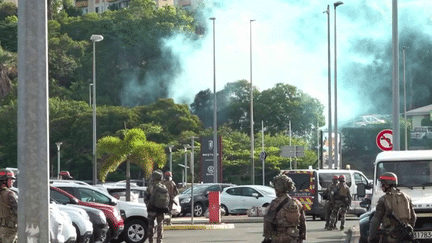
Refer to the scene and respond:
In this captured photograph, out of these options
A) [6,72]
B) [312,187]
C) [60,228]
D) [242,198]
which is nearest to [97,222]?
[60,228]

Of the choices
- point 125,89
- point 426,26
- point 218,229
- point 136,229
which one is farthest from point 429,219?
point 125,89

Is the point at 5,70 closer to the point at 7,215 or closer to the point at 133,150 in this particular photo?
the point at 133,150

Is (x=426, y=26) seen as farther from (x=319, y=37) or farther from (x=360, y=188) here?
(x=360, y=188)

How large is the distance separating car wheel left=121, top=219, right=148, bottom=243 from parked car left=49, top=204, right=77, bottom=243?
5.93 m

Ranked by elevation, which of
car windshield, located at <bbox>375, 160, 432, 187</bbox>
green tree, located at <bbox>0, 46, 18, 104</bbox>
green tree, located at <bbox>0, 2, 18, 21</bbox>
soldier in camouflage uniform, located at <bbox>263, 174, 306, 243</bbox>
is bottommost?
soldier in camouflage uniform, located at <bbox>263, 174, 306, 243</bbox>

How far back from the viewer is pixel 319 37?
4218 inches

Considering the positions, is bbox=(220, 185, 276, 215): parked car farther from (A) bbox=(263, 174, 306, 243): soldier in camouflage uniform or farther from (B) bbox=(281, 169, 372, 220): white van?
(A) bbox=(263, 174, 306, 243): soldier in camouflage uniform

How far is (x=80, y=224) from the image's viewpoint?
21.0m

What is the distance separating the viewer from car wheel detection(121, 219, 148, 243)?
83.8ft

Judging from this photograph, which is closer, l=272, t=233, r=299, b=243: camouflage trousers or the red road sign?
l=272, t=233, r=299, b=243: camouflage trousers

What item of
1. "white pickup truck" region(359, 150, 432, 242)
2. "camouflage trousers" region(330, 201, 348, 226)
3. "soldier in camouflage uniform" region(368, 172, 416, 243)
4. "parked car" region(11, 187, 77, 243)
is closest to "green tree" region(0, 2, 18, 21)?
"camouflage trousers" region(330, 201, 348, 226)

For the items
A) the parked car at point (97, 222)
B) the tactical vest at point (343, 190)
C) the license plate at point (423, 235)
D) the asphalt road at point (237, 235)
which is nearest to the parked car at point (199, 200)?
the asphalt road at point (237, 235)

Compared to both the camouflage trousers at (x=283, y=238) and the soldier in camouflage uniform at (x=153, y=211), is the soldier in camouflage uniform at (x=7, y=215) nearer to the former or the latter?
the camouflage trousers at (x=283, y=238)

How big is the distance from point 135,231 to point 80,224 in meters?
4.68
